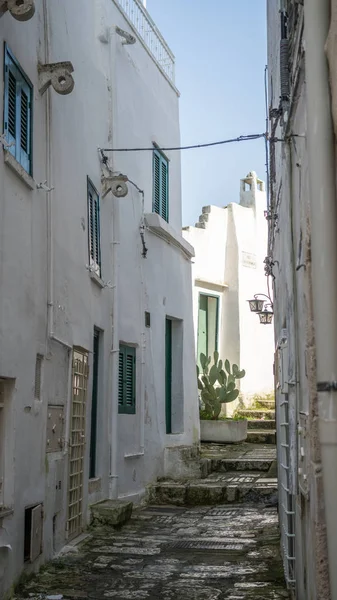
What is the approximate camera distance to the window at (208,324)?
1841 cm

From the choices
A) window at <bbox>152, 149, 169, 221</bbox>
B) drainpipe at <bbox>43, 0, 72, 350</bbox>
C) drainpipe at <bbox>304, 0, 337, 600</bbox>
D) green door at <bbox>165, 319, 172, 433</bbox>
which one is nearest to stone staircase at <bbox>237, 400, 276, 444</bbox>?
green door at <bbox>165, 319, 172, 433</bbox>

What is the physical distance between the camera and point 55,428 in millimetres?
7820

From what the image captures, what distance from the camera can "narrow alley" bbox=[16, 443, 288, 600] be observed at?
6.50m

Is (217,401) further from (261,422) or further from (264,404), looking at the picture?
(264,404)

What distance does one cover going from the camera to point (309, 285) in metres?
4.18

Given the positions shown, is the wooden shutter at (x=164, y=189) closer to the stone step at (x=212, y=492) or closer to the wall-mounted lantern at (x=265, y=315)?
the wall-mounted lantern at (x=265, y=315)

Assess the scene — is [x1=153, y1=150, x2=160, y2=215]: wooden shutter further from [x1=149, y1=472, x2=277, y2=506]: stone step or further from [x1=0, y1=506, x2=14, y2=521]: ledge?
[x1=0, y1=506, x2=14, y2=521]: ledge

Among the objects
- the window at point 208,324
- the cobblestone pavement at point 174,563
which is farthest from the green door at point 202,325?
the cobblestone pavement at point 174,563

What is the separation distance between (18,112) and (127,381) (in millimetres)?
5629

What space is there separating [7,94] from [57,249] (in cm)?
190

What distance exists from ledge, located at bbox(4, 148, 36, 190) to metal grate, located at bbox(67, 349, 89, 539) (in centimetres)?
249

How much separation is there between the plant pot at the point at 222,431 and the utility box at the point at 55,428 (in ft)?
27.3

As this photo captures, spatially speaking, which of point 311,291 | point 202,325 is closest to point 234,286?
point 202,325

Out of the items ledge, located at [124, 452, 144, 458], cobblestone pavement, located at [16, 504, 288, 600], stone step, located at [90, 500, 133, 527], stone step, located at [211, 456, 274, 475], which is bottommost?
cobblestone pavement, located at [16, 504, 288, 600]
